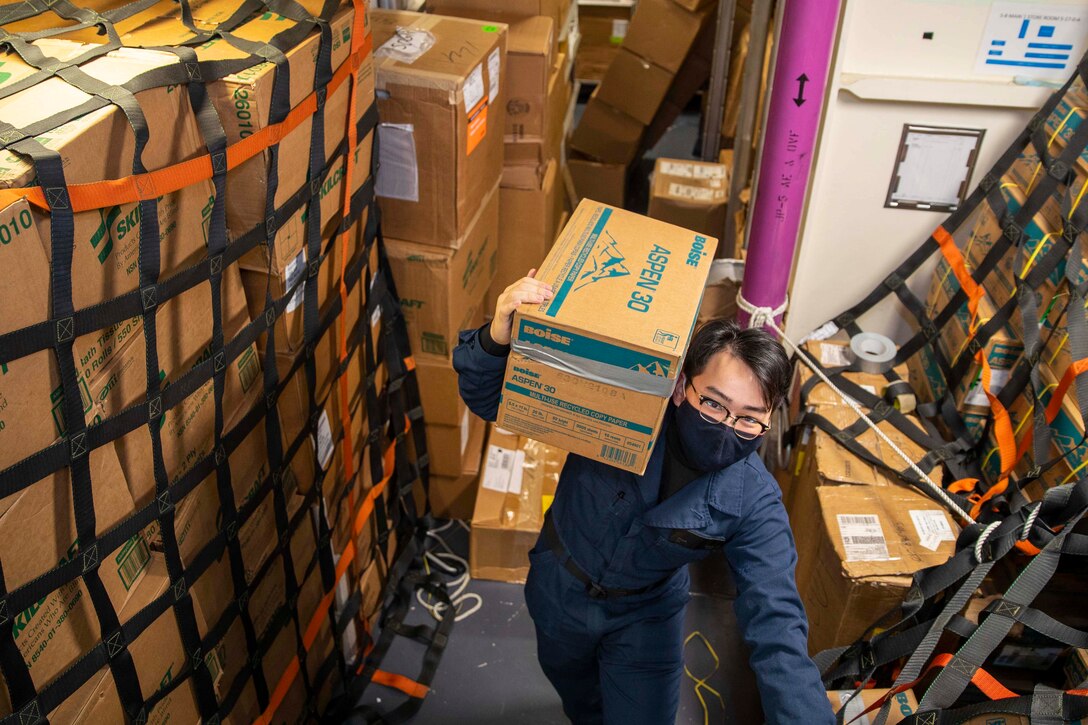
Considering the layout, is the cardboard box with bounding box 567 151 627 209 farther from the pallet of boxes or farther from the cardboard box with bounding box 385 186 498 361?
the cardboard box with bounding box 385 186 498 361

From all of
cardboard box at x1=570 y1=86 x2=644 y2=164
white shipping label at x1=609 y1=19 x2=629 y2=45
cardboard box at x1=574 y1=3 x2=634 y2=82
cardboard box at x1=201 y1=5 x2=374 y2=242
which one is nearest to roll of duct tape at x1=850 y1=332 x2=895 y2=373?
cardboard box at x1=201 y1=5 x2=374 y2=242

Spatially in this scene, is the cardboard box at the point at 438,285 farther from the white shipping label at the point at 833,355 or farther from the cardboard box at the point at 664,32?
the cardboard box at the point at 664,32

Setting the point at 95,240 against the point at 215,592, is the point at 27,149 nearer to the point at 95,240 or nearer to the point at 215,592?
the point at 95,240

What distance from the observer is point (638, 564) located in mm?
1881

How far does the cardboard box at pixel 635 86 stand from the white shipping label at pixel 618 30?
120 cm

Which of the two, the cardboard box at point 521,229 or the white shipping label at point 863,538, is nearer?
the white shipping label at point 863,538

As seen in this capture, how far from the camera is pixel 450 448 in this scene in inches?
122

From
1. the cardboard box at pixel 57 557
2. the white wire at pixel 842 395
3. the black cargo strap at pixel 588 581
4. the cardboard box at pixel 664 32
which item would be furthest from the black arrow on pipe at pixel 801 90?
the cardboard box at pixel 664 32

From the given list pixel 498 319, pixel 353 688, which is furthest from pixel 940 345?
pixel 353 688

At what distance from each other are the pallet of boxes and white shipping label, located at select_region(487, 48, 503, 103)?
239 centimetres

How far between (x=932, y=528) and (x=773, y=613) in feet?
3.40

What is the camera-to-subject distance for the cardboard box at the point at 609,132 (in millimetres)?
5328

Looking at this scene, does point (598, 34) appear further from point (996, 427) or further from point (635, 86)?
point (996, 427)

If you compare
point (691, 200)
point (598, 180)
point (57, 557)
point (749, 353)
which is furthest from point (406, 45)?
point (598, 180)
